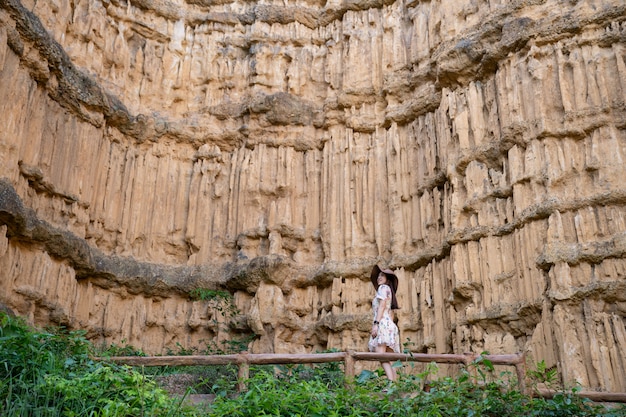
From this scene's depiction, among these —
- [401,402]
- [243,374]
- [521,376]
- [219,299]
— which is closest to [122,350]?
[219,299]

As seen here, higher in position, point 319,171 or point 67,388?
point 319,171

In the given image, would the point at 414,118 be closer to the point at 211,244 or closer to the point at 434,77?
the point at 434,77

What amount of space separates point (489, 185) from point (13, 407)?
36.3 ft

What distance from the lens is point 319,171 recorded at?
19.2 meters

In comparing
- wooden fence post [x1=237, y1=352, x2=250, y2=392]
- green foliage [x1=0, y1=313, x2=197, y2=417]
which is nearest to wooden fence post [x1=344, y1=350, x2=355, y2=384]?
wooden fence post [x1=237, y1=352, x2=250, y2=392]

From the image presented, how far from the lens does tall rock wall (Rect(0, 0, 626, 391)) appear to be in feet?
44.6

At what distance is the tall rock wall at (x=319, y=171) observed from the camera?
44.6 ft

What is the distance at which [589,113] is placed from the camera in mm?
13836

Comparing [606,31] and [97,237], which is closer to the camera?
[606,31]

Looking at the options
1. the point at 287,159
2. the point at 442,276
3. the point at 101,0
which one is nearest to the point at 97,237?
the point at 287,159

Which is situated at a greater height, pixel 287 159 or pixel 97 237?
pixel 287 159

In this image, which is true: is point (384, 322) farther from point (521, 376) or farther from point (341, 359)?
point (521, 376)

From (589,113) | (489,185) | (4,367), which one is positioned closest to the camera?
(4,367)

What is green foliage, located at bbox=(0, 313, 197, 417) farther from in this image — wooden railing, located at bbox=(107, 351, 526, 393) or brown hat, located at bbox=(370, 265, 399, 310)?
brown hat, located at bbox=(370, 265, 399, 310)
